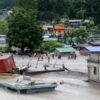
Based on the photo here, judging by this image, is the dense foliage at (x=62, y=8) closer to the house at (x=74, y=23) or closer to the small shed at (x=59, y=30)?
the house at (x=74, y=23)

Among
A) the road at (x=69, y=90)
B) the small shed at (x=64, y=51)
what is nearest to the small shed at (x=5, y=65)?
the road at (x=69, y=90)

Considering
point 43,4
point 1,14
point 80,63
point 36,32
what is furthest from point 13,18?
point 1,14

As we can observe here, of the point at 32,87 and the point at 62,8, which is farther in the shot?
the point at 62,8

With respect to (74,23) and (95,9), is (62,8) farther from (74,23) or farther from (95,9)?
(95,9)

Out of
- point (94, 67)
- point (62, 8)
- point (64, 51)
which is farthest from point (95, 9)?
point (94, 67)

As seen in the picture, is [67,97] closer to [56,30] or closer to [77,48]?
[77,48]

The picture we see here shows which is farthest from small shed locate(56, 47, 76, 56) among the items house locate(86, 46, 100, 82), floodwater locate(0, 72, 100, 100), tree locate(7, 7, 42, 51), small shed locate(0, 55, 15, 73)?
house locate(86, 46, 100, 82)

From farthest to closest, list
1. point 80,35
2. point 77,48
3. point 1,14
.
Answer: point 1,14 < point 80,35 < point 77,48

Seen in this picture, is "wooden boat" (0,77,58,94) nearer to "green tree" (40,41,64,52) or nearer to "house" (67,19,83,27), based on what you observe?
"green tree" (40,41,64,52)

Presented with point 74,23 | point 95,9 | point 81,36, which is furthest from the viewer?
point 95,9

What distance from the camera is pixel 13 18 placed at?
8494 cm

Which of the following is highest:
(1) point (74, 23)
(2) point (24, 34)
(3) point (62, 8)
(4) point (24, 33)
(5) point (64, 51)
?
(3) point (62, 8)

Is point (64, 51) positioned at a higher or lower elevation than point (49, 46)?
lower

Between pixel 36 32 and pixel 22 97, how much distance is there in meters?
37.9
